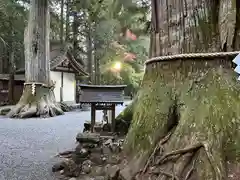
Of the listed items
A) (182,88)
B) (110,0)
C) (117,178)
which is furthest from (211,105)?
(110,0)

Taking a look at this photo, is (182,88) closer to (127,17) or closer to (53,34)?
(127,17)

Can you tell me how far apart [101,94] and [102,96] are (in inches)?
1.8

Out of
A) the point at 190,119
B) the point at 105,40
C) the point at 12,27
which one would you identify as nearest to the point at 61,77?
the point at 12,27

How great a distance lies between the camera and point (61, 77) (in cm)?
1505

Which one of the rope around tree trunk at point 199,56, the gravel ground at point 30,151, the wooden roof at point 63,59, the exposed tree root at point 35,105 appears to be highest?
the wooden roof at point 63,59

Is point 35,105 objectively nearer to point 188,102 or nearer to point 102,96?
point 102,96

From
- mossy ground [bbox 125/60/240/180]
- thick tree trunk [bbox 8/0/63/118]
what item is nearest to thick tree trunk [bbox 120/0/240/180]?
mossy ground [bbox 125/60/240/180]

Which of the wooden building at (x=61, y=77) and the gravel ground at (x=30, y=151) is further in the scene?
the wooden building at (x=61, y=77)

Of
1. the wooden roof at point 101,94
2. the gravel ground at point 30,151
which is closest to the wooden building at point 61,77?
the gravel ground at point 30,151

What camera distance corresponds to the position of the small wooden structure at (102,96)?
5152 millimetres

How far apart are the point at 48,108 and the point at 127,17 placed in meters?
8.96

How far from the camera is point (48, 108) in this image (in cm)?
984

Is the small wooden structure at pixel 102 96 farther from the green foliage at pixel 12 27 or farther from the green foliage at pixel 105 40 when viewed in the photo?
the green foliage at pixel 105 40

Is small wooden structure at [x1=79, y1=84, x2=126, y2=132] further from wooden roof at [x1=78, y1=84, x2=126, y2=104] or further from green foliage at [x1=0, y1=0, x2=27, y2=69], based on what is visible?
green foliage at [x1=0, y1=0, x2=27, y2=69]
